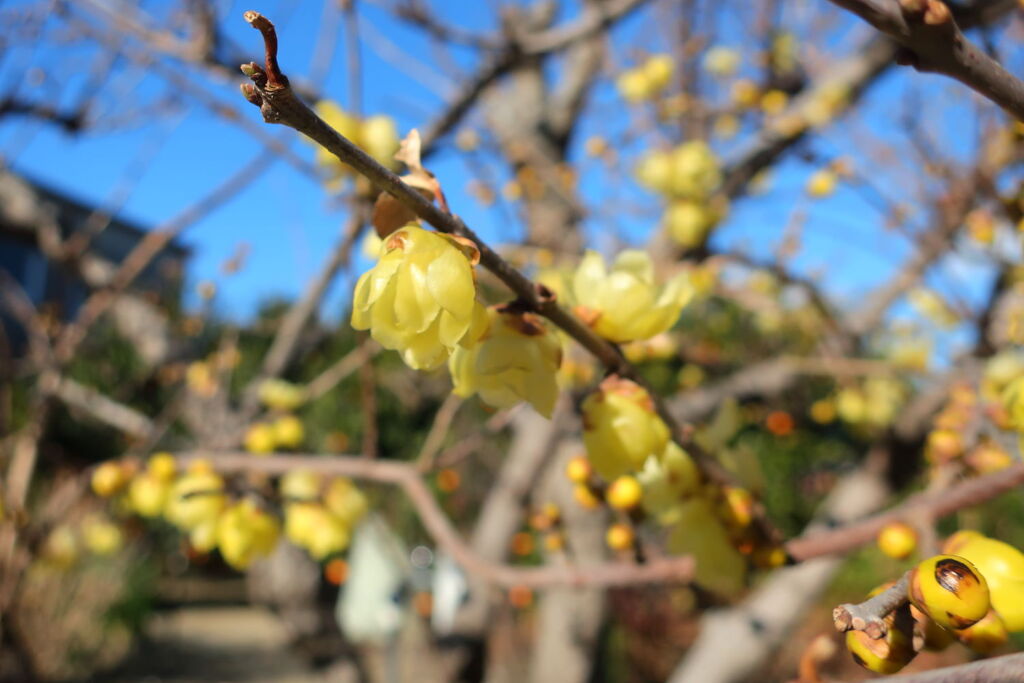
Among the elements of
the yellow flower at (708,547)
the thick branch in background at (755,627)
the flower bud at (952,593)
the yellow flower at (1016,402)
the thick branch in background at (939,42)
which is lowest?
the thick branch in background at (755,627)

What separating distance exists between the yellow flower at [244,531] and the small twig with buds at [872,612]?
1042 mm

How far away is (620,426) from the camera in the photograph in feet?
1.76

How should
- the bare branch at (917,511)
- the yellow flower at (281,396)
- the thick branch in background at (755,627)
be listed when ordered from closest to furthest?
1. the bare branch at (917,511)
2. the thick branch in background at (755,627)
3. the yellow flower at (281,396)

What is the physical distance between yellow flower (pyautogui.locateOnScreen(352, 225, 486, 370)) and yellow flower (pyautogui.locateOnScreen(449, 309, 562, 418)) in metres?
0.04

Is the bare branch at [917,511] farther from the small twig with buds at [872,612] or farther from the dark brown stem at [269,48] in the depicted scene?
the dark brown stem at [269,48]

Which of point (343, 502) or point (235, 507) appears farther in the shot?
point (343, 502)

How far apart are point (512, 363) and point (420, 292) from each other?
101mm

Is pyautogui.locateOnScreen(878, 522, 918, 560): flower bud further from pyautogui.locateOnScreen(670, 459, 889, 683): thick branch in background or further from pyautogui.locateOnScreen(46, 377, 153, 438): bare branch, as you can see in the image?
pyautogui.locateOnScreen(46, 377, 153, 438): bare branch

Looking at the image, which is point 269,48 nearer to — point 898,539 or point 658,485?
point 658,485

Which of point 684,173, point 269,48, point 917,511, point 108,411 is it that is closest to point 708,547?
point 917,511

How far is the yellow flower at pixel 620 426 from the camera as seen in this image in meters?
0.53

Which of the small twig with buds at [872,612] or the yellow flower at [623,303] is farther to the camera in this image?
the yellow flower at [623,303]

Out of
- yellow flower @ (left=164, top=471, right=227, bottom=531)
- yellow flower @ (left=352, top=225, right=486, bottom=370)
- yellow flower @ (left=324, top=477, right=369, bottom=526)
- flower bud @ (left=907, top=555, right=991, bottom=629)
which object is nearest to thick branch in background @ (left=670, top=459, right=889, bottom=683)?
yellow flower @ (left=324, top=477, right=369, bottom=526)

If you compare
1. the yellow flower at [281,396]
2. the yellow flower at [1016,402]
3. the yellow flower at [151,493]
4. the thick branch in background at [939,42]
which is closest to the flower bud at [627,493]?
the yellow flower at [1016,402]
